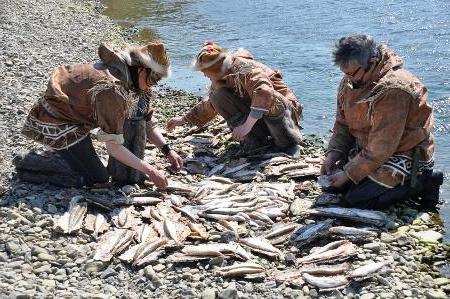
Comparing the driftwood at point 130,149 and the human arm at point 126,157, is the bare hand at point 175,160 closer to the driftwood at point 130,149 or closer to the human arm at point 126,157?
the driftwood at point 130,149

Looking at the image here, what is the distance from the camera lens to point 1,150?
7.83 m

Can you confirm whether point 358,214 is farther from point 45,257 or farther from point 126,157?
point 45,257

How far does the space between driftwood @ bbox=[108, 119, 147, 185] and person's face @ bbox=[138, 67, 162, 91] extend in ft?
1.94

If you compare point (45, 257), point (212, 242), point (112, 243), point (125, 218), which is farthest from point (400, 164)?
point (45, 257)

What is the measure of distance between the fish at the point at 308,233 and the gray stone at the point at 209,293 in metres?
1.16

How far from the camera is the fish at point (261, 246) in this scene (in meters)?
5.87

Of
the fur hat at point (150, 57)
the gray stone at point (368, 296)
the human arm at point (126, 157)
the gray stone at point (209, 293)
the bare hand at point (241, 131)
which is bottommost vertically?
the gray stone at point (368, 296)

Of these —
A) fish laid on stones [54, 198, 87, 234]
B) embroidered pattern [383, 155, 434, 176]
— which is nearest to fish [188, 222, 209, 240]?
fish laid on stones [54, 198, 87, 234]

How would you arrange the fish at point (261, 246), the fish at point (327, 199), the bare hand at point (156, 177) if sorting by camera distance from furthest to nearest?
the fish at point (327, 199)
the bare hand at point (156, 177)
the fish at point (261, 246)

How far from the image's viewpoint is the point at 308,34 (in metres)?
16.8

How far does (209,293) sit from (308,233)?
136 centimetres

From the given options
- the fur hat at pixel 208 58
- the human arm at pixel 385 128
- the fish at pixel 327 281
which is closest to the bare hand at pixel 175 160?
the fur hat at pixel 208 58

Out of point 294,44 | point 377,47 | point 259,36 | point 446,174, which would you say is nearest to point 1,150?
point 377,47

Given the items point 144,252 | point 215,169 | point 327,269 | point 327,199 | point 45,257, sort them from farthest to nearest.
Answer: point 215,169 → point 327,199 → point 144,252 → point 45,257 → point 327,269
